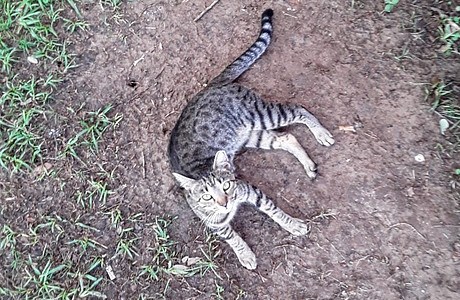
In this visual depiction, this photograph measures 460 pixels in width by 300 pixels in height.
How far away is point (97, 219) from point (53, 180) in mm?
462

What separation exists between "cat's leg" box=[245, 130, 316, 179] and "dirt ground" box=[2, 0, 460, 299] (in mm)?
63

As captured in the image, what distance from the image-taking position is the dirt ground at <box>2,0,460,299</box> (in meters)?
3.78

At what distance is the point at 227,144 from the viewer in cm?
395

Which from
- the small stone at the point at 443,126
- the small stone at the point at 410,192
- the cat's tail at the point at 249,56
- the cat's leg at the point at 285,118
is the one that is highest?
the cat's tail at the point at 249,56

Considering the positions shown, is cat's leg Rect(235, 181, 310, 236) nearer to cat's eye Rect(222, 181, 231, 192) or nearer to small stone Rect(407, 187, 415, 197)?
cat's eye Rect(222, 181, 231, 192)

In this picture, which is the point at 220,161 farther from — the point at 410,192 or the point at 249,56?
the point at 410,192

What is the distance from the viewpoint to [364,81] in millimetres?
4254

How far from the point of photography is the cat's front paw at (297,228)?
385 cm

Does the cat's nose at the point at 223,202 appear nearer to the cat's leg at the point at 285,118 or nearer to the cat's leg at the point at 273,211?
the cat's leg at the point at 273,211

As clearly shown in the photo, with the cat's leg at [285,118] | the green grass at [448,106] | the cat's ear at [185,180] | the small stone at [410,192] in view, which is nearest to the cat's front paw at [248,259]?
the cat's ear at [185,180]

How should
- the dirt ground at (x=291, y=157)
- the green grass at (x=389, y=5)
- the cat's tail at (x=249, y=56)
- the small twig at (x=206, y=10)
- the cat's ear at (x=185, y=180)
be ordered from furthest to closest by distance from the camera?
the small twig at (x=206, y=10) → the green grass at (x=389, y=5) → the cat's tail at (x=249, y=56) → the dirt ground at (x=291, y=157) → the cat's ear at (x=185, y=180)

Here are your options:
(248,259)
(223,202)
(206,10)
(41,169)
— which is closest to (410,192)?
(248,259)

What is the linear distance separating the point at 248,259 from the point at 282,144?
856 millimetres

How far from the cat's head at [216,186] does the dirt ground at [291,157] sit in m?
0.43
